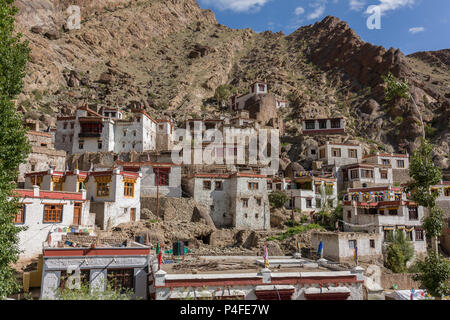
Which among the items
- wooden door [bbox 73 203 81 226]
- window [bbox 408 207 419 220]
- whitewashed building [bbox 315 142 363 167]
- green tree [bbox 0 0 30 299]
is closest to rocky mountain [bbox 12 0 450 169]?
whitewashed building [bbox 315 142 363 167]

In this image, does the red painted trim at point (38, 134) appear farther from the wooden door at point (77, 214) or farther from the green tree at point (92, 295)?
the green tree at point (92, 295)

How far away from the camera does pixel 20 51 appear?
17969 millimetres

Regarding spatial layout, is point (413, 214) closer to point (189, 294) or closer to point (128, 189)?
point (189, 294)

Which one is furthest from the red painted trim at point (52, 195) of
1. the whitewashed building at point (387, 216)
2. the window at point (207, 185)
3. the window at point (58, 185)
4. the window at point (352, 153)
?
the window at point (352, 153)

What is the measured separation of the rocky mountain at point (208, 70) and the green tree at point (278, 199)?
65.7 feet

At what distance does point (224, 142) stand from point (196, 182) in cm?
1690

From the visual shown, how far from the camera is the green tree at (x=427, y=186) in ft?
57.4

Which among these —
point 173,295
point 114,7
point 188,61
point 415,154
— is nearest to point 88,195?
point 173,295

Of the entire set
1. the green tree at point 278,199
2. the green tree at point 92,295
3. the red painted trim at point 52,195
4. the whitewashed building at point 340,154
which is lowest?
the green tree at point 92,295

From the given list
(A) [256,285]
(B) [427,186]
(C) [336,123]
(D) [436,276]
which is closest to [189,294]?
(A) [256,285]

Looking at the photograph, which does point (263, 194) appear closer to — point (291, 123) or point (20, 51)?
point (20, 51)

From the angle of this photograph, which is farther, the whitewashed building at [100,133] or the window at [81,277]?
the whitewashed building at [100,133]

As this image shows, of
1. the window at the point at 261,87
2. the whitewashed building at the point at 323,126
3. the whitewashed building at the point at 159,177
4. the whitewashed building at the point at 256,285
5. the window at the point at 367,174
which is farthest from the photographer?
the window at the point at 261,87

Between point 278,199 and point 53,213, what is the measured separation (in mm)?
27687
